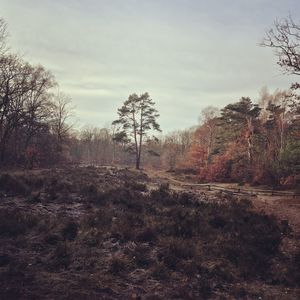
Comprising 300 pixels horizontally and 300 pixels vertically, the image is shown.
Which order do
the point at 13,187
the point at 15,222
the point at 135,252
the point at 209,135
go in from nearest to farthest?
the point at 135,252 < the point at 15,222 < the point at 13,187 < the point at 209,135

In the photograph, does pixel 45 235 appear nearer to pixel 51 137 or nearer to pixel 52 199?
pixel 52 199

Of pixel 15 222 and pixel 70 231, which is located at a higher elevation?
pixel 15 222

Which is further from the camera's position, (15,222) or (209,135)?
(209,135)

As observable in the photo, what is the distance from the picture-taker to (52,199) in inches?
600

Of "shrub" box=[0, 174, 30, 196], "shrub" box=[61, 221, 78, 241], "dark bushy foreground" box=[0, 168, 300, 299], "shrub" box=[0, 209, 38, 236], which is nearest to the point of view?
"dark bushy foreground" box=[0, 168, 300, 299]

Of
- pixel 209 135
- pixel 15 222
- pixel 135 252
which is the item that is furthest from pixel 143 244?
pixel 209 135

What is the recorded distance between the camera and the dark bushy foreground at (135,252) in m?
7.50

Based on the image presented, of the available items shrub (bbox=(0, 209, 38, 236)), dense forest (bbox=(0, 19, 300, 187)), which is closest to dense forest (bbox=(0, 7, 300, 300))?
shrub (bbox=(0, 209, 38, 236))

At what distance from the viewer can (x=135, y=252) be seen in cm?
957

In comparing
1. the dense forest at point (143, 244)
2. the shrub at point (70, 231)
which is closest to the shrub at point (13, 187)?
the dense forest at point (143, 244)

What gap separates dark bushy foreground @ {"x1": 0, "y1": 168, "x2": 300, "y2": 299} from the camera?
7.50 metres

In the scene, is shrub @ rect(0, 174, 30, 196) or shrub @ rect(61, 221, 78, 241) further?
shrub @ rect(0, 174, 30, 196)

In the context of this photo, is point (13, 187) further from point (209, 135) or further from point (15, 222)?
point (209, 135)

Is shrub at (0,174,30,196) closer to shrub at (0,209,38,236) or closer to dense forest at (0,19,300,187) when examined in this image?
shrub at (0,209,38,236)
